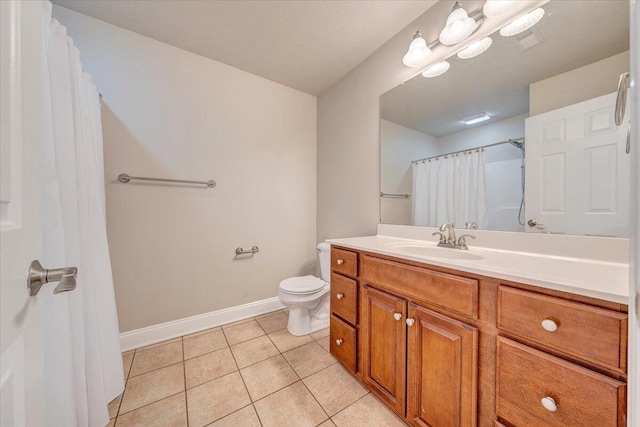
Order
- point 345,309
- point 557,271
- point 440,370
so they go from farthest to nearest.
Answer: point 345,309 → point 440,370 → point 557,271

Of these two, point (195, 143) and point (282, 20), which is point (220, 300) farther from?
point (282, 20)

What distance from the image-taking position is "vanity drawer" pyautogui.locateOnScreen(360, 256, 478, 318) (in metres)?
0.86

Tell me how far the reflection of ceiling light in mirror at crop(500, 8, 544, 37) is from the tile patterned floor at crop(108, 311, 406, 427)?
6.75 ft

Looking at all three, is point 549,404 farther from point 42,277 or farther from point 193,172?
point 193,172

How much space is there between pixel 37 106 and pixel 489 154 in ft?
5.84

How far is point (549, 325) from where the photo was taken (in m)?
0.67

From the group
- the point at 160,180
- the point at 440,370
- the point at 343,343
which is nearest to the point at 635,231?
the point at 440,370

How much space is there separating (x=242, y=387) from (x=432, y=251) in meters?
1.37

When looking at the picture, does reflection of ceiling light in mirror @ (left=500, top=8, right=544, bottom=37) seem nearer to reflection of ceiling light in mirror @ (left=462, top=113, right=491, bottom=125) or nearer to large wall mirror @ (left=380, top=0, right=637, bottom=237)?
large wall mirror @ (left=380, top=0, right=637, bottom=237)

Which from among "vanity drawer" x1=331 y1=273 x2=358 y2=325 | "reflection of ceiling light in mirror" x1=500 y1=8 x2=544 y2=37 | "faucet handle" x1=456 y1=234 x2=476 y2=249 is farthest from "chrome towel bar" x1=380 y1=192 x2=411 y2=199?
"reflection of ceiling light in mirror" x1=500 y1=8 x2=544 y2=37

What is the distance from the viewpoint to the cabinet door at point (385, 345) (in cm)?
109

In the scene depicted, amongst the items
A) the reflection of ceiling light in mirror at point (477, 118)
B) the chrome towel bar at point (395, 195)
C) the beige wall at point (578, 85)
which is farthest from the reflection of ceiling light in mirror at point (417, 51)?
the chrome towel bar at point (395, 195)

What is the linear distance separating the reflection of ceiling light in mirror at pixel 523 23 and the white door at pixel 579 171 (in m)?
0.46

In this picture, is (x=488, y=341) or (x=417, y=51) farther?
A: (x=417, y=51)
